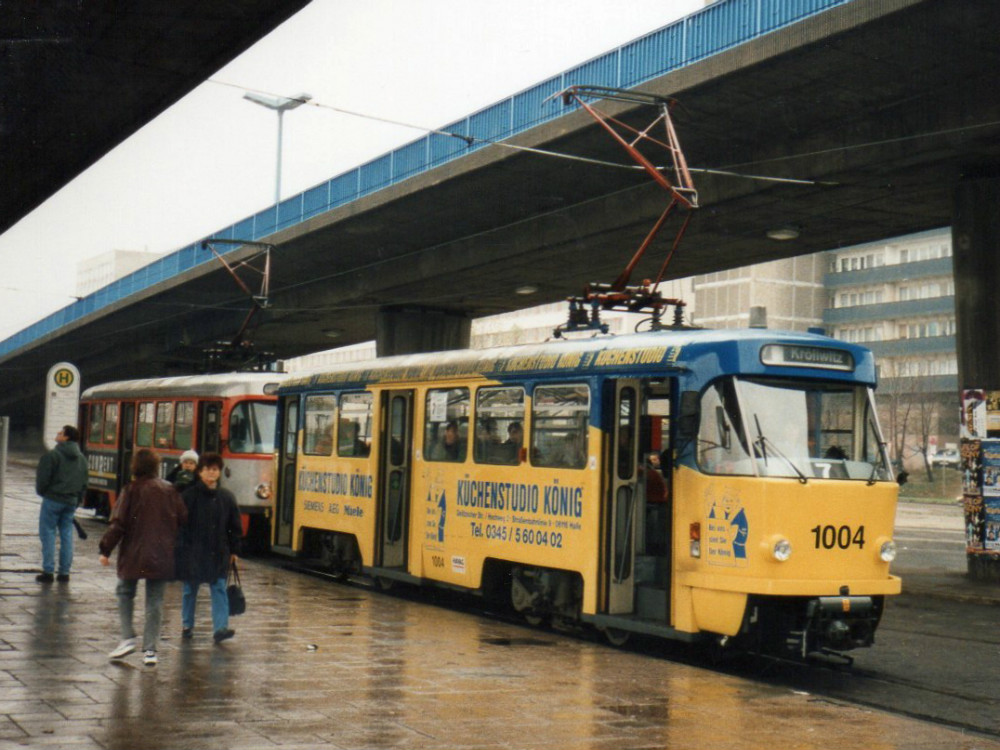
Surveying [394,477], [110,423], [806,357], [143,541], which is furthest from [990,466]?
[110,423]

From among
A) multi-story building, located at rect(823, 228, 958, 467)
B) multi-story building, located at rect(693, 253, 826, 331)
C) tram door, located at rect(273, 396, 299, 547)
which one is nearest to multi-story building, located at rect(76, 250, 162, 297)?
multi-story building, located at rect(693, 253, 826, 331)

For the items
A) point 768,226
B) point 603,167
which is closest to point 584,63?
point 603,167

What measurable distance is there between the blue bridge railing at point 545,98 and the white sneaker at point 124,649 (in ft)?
36.9

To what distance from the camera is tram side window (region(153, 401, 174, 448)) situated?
2352cm

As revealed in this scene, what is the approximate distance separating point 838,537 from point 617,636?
7.85 feet

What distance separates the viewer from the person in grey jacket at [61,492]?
1483 cm

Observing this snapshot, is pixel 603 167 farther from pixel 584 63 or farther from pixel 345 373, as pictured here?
pixel 345 373

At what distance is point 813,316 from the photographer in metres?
89.3

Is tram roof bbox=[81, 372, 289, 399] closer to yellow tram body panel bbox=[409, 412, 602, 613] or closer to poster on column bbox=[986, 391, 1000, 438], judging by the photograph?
yellow tram body panel bbox=[409, 412, 602, 613]

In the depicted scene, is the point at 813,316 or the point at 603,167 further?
the point at 813,316

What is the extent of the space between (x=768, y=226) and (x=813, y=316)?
65.9 m

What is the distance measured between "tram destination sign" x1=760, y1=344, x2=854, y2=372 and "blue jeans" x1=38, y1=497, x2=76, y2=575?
8085 mm

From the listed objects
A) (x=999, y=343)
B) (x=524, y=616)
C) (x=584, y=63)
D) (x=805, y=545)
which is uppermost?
(x=584, y=63)

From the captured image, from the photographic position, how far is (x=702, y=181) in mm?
23062
